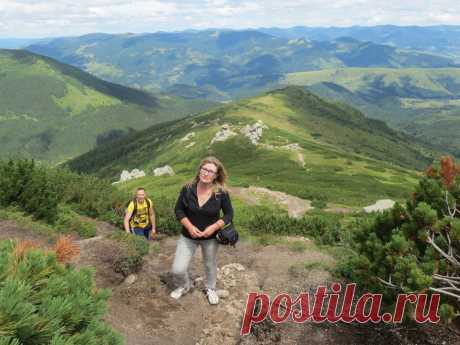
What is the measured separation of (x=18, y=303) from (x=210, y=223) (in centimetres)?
623

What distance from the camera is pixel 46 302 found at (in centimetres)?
420

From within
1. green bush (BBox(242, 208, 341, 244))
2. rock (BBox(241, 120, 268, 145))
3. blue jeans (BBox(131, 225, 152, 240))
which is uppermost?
blue jeans (BBox(131, 225, 152, 240))

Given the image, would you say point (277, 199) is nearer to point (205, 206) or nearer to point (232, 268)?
point (232, 268)

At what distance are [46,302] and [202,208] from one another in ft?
18.4

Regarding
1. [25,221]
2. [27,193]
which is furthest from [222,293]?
[27,193]

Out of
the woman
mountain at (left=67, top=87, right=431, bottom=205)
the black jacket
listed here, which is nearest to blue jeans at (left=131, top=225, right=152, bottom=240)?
the woman

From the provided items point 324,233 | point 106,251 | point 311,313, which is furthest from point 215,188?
point 324,233

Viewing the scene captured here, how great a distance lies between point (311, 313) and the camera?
430 inches

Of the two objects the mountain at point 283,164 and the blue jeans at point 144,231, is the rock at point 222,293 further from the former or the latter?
the mountain at point 283,164

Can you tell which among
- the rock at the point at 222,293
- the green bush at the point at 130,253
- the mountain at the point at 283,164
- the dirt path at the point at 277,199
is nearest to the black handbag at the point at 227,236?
the rock at the point at 222,293

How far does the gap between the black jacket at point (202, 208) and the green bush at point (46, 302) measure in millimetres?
4370

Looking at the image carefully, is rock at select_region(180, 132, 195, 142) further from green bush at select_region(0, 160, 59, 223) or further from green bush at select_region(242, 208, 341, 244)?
green bush at select_region(0, 160, 59, 223)

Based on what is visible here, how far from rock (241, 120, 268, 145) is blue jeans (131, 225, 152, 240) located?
133m

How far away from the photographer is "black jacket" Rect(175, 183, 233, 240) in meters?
9.66
